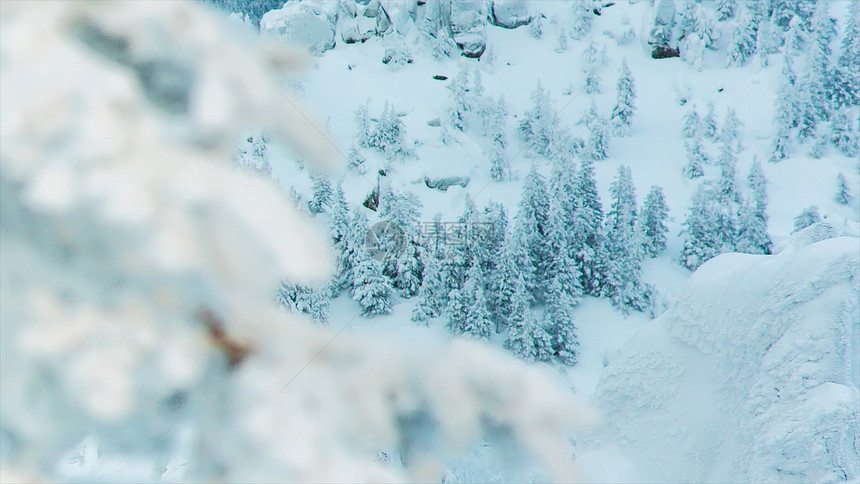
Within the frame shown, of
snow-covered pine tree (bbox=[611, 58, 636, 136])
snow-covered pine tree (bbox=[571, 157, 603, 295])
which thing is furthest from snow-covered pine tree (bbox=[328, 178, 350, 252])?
snow-covered pine tree (bbox=[611, 58, 636, 136])

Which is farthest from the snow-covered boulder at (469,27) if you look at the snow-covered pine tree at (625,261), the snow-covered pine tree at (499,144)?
the snow-covered pine tree at (625,261)

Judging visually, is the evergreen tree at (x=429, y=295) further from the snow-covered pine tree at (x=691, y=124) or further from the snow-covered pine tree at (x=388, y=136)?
the snow-covered pine tree at (x=691, y=124)

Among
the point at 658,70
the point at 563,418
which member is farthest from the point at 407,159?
the point at 563,418

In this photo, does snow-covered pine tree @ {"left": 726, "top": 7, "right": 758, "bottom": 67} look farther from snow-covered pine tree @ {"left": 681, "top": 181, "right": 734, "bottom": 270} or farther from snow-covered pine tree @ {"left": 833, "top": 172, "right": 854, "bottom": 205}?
snow-covered pine tree @ {"left": 681, "top": 181, "right": 734, "bottom": 270}

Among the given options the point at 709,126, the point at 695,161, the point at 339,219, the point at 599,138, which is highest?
the point at 339,219

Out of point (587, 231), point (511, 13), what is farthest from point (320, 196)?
point (511, 13)

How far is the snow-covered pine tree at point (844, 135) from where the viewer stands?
26984 mm

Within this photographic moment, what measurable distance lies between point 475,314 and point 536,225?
477 centimetres

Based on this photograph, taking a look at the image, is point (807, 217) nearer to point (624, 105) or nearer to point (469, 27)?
point (624, 105)

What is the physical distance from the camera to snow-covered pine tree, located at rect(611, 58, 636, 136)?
Result: 29531mm

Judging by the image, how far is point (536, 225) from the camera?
69.4 ft

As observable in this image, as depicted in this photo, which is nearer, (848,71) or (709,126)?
(709,126)

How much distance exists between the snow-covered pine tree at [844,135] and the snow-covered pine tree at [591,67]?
10.7 m

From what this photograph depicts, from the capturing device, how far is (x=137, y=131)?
2.83ft
